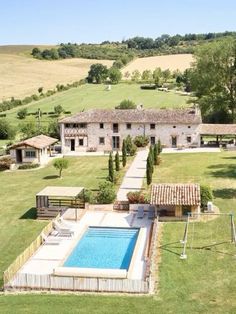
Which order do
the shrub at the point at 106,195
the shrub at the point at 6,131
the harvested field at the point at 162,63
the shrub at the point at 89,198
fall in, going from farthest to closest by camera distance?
the harvested field at the point at 162,63
the shrub at the point at 6,131
the shrub at the point at 106,195
the shrub at the point at 89,198

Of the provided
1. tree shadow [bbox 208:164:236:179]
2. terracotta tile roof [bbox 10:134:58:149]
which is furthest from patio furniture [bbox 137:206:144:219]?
terracotta tile roof [bbox 10:134:58:149]

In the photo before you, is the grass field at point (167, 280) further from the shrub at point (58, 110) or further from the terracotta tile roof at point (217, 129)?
the shrub at point (58, 110)

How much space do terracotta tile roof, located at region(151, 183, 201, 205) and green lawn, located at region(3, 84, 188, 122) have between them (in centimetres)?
6399

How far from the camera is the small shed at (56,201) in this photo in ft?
120

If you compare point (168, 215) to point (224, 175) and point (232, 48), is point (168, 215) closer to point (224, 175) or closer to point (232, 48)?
point (224, 175)

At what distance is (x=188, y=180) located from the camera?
4622 centimetres

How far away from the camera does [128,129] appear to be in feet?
220

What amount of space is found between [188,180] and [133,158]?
1429cm

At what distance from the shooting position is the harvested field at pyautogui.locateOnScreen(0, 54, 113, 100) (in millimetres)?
129363

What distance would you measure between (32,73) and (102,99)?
38.1 metres

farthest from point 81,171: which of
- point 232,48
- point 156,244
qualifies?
point 232,48

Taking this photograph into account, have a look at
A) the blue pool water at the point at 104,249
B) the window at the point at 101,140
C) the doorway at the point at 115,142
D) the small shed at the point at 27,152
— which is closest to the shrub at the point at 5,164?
the small shed at the point at 27,152

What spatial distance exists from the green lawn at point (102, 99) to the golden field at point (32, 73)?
27.6ft

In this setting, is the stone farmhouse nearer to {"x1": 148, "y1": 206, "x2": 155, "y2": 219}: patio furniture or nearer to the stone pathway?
the stone pathway
